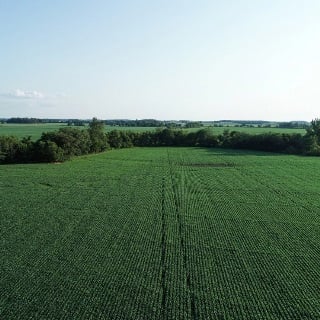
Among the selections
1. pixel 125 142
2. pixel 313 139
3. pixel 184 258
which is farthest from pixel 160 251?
pixel 125 142

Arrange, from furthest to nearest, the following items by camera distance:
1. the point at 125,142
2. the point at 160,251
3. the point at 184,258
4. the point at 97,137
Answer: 1. the point at 125,142
2. the point at 97,137
3. the point at 160,251
4. the point at 184,258

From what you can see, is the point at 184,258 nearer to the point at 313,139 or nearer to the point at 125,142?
the point at 313,139

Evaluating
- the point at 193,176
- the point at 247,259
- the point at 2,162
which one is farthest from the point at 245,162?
the point at 247,259

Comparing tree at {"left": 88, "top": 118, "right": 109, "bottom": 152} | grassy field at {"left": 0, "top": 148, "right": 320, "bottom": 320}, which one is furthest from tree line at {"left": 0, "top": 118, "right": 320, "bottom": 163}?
grassy field at {"left": 0, "top": 148, "right": 320, "bottom": 320}

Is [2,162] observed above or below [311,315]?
below

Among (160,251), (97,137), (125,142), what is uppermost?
(160,251)

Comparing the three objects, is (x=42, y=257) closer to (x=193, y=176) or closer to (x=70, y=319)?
(x=70, y=319)
